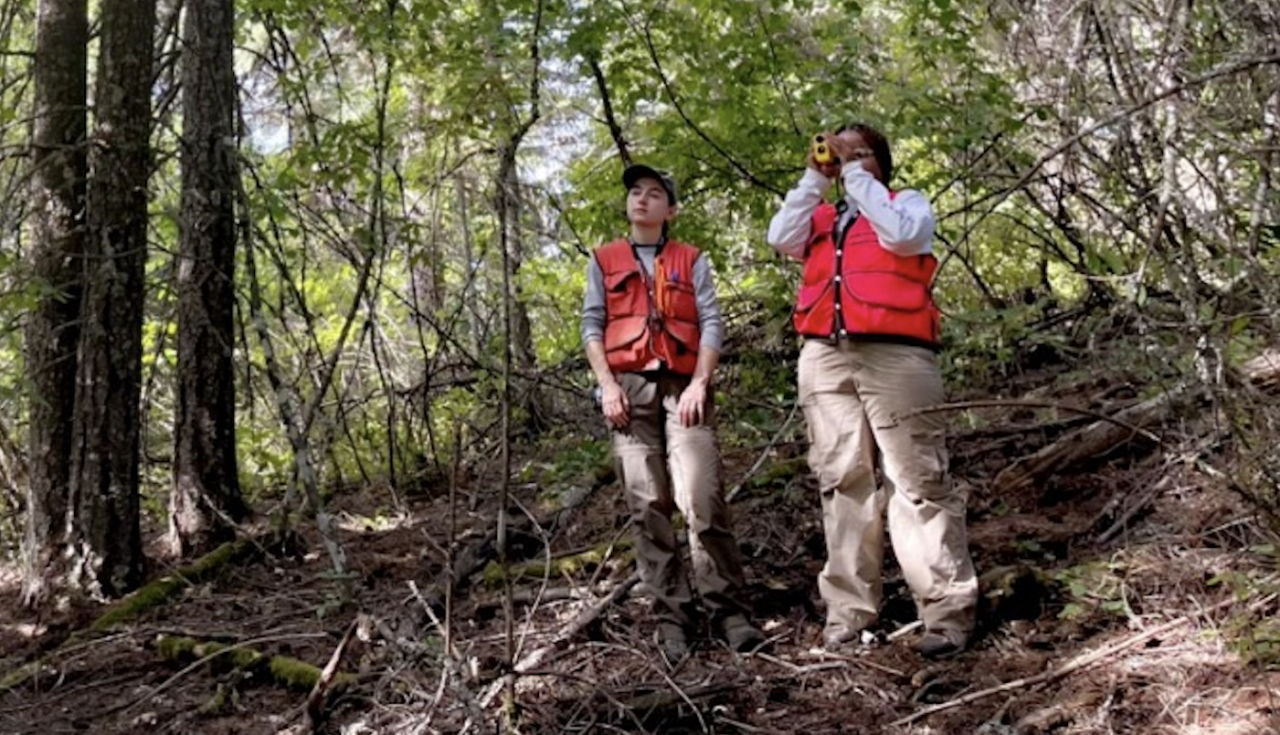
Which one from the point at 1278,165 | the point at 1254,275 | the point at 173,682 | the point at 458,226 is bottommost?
the point at 173,682

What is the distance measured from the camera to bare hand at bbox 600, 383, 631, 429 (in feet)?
14.6

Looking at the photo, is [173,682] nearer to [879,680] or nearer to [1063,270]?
[879,680]

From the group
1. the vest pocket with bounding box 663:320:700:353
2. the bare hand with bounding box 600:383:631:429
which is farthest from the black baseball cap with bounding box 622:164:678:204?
the bare hand with bounding box 600:383:631:429

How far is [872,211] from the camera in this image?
4.18 m

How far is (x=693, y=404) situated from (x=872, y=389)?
2.27 feet

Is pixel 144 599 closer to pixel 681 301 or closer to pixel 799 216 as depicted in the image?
pixel 681 301

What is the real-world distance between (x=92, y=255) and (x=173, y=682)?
248 centimetres

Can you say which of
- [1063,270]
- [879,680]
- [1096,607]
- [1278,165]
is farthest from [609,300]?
[1063,270]

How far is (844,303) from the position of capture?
14.1 feet

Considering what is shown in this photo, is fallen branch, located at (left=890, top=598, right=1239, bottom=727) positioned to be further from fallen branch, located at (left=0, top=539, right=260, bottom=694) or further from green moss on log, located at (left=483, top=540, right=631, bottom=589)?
fallen branch, located at (left=0, top=539, right=260, bottom=694)

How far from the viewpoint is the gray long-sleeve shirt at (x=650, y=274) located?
4.60 meters

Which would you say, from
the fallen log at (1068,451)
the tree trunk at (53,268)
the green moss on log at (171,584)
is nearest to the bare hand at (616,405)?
the fallen log at (1068,451)

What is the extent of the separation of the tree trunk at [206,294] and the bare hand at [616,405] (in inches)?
118

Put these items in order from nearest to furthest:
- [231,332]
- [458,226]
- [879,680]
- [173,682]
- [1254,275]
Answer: [1254,275], [879,680], [173,682], [231,332], [458,226]
